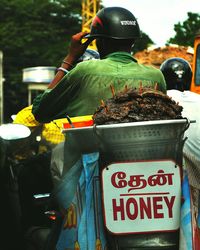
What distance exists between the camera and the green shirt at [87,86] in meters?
3.56

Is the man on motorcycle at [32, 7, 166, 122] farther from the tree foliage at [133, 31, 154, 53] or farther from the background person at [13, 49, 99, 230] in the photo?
the tree foliage at [133, 31, 154, 53]

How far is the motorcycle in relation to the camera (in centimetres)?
298

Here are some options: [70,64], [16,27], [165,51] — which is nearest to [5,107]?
[16,27]

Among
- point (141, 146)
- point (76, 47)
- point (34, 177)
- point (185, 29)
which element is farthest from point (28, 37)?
point (141, 146)

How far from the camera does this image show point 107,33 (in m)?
3.83

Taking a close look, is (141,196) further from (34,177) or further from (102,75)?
(34,177)

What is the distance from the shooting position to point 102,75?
359cm

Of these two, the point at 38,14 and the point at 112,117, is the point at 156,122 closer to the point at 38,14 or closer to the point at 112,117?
the point at 112,117

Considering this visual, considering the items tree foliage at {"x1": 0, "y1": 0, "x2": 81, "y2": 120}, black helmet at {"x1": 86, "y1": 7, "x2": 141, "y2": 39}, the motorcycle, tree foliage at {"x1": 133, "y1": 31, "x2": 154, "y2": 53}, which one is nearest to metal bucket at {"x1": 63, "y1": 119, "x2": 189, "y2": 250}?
the motorcycle

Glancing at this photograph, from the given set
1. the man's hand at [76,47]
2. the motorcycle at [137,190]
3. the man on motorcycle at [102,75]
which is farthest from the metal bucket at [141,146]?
the man's hand at [76,47]

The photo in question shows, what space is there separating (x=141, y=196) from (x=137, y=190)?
3 centimetres

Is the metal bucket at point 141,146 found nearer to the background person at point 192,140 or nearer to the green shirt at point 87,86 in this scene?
the background person at point 192,140

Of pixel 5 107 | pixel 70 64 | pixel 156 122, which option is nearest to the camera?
pixel 156 122

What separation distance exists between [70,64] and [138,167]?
1.18 meters
